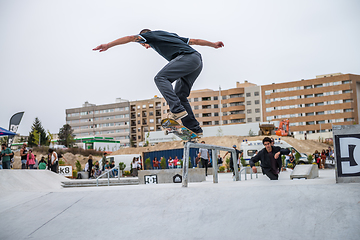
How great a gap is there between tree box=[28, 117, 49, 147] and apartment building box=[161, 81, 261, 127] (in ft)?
138

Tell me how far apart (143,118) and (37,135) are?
44.8 meters

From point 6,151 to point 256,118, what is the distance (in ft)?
273

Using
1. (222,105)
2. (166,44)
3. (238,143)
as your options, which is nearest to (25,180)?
(166,44)

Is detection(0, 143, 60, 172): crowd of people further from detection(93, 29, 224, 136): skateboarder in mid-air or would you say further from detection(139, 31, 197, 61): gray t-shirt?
detection(139, 31, 197, 61): gray t-shirt

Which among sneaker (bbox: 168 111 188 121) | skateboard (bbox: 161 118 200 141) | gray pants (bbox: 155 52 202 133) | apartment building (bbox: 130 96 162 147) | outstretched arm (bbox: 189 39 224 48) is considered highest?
apartment building (bbox: 130 96 162 147)

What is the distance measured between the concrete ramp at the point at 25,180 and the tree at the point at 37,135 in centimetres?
6965

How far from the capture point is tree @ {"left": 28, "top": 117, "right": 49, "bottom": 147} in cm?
7866

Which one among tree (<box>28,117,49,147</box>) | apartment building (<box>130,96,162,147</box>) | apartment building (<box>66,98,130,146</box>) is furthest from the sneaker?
apartment building (<box>66,98,130,146</box>)

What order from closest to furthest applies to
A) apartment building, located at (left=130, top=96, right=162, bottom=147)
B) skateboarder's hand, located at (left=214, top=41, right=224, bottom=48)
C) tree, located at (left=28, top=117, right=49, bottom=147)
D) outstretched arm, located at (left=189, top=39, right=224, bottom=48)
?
outstretched arm, located at (left=189, top=39, right=224, bottom=48), skateboarder's hand, located at (left=214, top=41, right=224, bottom=48), tree, located at (left=28, top=117, right=49, bottom=147), apartment building, located at (left=130, top=96, right=162, bottom=147)

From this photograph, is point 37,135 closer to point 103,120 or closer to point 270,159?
point 103,120

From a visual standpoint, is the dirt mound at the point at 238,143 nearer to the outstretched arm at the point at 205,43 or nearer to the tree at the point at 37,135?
the tree at the point at 37,135

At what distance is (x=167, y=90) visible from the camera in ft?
14.8

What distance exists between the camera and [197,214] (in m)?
3.22

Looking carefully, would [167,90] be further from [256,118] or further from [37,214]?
[256,118]
